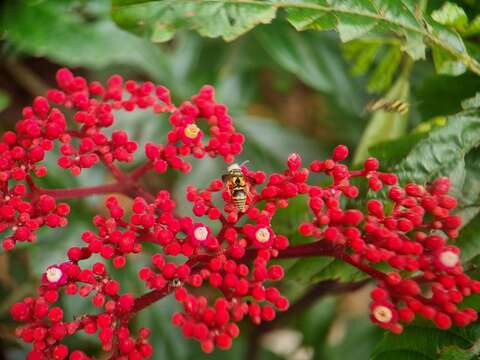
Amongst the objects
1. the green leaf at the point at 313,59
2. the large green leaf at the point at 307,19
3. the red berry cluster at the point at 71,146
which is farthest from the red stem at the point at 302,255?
the green leaf at the point at 313,59

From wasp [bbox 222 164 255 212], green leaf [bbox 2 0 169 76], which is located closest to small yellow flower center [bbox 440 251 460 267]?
wasp [bbox 222 164 255 212]

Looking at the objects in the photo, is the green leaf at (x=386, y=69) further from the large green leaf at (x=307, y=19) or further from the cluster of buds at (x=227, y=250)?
the cluster of buds at (x=227, y=250)

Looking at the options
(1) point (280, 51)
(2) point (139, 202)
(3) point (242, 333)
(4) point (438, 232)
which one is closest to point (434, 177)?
(4) point (438, 232)

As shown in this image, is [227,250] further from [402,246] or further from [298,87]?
[298,87]

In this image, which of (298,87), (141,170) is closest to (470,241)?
(141,170)

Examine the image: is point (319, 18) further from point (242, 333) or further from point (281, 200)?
point (242, 333)

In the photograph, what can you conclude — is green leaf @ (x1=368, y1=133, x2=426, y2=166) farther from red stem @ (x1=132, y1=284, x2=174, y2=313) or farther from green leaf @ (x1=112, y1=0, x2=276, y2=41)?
red stem @ (x1=132, y1=284, x2=174, y2=313)

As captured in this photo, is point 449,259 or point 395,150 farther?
point 395,150
